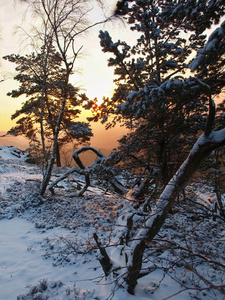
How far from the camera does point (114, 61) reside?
5.58 m

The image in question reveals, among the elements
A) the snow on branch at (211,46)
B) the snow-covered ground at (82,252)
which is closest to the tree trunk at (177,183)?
the snow-covered ground at (82,252)

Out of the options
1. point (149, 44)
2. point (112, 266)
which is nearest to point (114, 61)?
point (149, 44)

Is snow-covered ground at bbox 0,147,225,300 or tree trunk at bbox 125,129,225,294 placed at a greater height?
tree trunk at bbox 125,129,225,294

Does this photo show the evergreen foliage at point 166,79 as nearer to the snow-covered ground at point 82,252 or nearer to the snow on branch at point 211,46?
the snow on branch at point 211,46

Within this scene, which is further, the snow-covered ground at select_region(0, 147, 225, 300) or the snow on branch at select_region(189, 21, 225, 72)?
the snow-covered ground at select_region(0, 147, 225, 300)

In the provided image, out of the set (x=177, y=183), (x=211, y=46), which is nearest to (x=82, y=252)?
(x=177, y=183)

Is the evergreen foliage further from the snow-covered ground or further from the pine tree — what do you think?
the snow-covered ground

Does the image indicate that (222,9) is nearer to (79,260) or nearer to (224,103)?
(224,103)

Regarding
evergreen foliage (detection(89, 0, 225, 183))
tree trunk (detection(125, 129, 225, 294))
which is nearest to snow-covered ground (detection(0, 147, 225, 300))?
tree trunk (detection(125, 129, 225, 294))

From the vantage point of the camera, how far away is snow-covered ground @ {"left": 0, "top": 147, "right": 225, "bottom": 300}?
3.71 m

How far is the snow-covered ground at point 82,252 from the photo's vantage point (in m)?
3.71

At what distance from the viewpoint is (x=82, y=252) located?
4055mm

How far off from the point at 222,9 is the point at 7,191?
11661 millimetres

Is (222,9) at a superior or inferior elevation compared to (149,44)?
inferior
